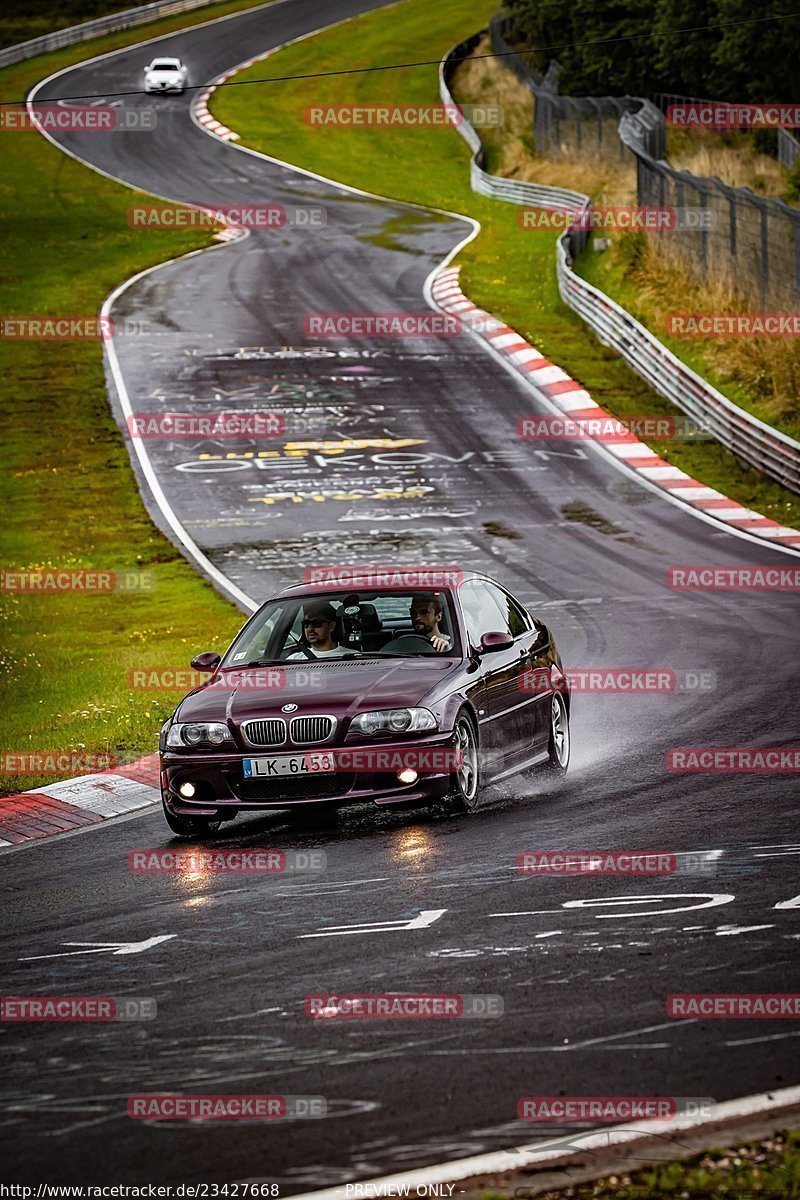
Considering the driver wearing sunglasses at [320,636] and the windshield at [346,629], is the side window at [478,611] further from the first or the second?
the driver wearing sunglasses at [320,636]

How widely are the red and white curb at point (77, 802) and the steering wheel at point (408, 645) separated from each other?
2050 millimetres

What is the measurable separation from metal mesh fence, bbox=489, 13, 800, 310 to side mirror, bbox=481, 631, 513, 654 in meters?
17.8

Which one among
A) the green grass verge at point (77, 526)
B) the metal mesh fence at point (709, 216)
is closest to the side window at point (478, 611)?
the green grass verge at point (77, 526)

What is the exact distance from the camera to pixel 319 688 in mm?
10898

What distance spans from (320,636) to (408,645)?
58 centimetres

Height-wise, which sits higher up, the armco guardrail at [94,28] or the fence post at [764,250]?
the armco guardrail at [94,28]

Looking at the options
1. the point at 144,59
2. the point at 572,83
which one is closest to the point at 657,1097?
the point at 572,83

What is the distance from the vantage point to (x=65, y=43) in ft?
→ 272

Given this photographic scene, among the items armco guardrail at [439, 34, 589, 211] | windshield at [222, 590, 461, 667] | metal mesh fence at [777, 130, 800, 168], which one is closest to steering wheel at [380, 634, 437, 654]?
windshield at [222, 590, 461, 667]

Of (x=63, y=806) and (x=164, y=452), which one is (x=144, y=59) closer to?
(x=164, y=452)

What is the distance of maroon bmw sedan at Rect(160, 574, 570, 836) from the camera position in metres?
10.5

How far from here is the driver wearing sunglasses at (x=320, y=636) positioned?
38.4ft

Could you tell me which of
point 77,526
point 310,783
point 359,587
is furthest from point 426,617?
point 77,526

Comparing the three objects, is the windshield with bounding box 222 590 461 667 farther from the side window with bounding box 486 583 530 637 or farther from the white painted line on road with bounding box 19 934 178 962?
the white painted line on road with bounding box 19 934 178 962
